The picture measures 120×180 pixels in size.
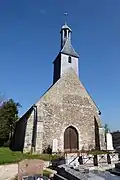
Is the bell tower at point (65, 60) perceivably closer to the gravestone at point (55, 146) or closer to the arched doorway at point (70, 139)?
the arched doorway at point (70, 139)

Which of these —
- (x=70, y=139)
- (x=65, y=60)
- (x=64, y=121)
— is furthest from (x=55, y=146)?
(x=65, y=60)

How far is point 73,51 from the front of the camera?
28.9 metres

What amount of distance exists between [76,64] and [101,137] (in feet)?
39.5

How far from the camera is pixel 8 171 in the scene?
35.3ft

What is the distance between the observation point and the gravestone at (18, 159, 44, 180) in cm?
Answer: 631

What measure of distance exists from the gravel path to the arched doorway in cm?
916

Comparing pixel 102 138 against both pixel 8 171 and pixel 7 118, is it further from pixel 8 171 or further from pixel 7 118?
pixel 7 118

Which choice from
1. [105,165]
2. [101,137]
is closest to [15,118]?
[101,137]

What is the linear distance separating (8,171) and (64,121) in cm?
1092

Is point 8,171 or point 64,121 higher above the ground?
point 64,121

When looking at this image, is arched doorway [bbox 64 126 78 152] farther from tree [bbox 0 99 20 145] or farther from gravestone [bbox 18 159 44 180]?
gravestone [bbox 18 159 44 180]

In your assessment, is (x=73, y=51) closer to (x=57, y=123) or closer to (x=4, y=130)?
(x=57, y=123)

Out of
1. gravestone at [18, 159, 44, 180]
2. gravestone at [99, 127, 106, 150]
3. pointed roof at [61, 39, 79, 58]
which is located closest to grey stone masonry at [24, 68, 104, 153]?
gravestone at [99, 127, 106, 150]

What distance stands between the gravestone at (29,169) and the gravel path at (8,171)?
3506mm
